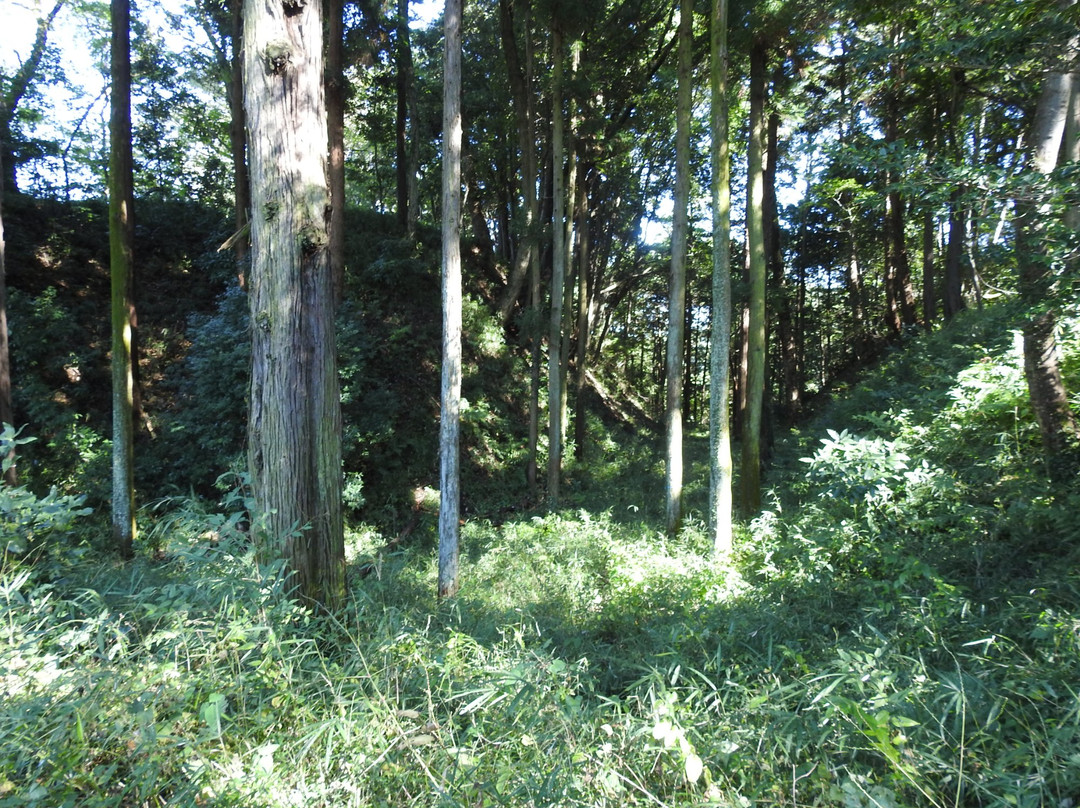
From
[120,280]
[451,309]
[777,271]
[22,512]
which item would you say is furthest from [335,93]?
[777,271]

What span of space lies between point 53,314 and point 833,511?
16.0 m

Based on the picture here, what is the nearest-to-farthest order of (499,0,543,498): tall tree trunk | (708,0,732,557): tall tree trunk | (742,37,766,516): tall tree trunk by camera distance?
(708,0,732,557): tall tree trunk, (742,37,766,516): tall tree trunk, (499,0,543,498): tall tree trunk

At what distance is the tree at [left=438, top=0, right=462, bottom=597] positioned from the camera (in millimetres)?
7965

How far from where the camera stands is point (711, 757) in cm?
245

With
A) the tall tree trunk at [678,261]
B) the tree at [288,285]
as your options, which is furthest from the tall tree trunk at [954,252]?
the tree at [288,285]

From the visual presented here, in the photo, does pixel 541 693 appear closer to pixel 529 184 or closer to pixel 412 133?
pixel 529 184

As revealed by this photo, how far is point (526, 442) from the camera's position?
49.9ft

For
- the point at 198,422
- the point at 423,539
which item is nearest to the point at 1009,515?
the point at 423,539

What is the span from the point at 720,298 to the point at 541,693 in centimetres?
720

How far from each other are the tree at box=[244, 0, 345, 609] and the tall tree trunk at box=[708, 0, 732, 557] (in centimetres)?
613

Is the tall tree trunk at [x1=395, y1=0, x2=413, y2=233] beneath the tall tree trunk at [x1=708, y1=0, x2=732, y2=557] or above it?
above

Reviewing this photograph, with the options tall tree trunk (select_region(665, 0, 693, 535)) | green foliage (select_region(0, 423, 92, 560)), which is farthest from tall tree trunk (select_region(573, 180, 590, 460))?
green foliage (select_region(0, 423, 92, 560))

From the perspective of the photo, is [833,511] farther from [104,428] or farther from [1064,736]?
[104,428]

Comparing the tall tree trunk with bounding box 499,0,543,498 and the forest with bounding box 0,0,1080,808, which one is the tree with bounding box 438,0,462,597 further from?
the tall tree trunk with bounding box 499,0,543,498
